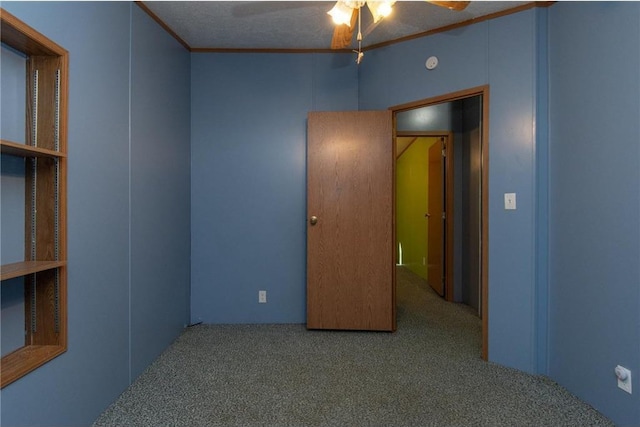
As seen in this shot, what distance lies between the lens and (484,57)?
2.20 metres

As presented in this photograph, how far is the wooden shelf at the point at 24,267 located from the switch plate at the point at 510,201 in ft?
8.17

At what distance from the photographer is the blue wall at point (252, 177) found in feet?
9.37

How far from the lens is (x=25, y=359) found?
1259mm

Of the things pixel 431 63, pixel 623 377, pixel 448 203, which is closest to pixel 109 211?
pixel 431 63

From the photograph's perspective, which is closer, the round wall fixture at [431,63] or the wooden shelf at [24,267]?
the wooden shelf at [24,267]

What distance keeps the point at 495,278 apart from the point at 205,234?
7.78 feet

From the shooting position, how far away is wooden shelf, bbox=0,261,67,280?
1.12 metres

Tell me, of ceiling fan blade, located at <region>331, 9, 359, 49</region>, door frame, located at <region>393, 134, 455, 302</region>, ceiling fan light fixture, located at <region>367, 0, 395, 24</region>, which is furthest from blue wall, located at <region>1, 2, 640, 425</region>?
door frame, located at <region>393, 134, 455, 302</region>

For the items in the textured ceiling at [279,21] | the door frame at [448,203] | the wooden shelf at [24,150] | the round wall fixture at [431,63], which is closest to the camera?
the wooden shelf at [24,150]

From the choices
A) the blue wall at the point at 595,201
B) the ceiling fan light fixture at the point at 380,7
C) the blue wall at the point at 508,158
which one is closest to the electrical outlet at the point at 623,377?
the blue wall at the point at 595,201

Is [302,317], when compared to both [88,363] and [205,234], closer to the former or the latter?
[205,234]

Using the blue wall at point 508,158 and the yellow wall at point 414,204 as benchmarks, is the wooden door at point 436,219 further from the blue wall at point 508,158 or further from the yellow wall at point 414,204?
the blue wall at point 508,158

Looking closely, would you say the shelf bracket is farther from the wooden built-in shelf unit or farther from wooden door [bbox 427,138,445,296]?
wooden door [bbox 427,138,445,296]

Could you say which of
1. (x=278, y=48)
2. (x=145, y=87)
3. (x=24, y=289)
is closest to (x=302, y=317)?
(x=24, y=289)
